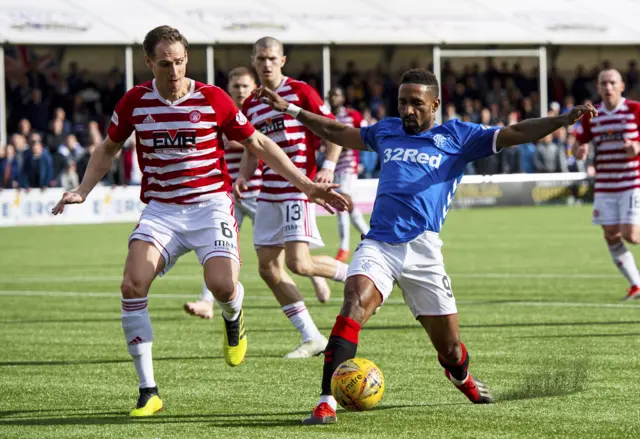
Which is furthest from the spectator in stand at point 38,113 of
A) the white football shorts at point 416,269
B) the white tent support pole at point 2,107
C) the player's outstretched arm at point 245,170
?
the white football shorts at point 416,269

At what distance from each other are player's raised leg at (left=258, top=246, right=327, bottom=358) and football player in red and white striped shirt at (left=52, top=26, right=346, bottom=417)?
5.96ft

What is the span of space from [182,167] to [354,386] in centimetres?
192

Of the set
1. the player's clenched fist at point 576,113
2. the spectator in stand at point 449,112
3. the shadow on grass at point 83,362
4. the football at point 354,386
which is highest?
the spectator in stand at point 449,112

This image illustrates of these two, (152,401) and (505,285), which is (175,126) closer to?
(152,401)

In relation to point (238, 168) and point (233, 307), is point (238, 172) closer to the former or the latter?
point (238, 168)

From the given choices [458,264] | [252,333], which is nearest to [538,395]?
[252,333]

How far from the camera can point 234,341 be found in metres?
8.55

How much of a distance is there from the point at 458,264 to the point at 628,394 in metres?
10.3

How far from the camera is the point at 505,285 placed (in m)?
14.9

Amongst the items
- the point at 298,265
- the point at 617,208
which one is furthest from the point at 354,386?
the point at 617,208

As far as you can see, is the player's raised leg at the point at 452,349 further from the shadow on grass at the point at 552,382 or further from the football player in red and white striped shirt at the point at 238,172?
the football player in red and white striped shirt at the point at 238,172

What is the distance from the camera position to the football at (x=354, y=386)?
21.8 feet

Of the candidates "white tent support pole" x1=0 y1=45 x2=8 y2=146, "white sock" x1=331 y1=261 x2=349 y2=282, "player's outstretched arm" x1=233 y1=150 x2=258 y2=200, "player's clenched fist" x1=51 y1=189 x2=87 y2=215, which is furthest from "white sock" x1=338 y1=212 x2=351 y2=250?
"white tent support pole" x1=0 y1=45 x2=8 y2=146

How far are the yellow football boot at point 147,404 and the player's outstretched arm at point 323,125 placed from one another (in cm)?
184
